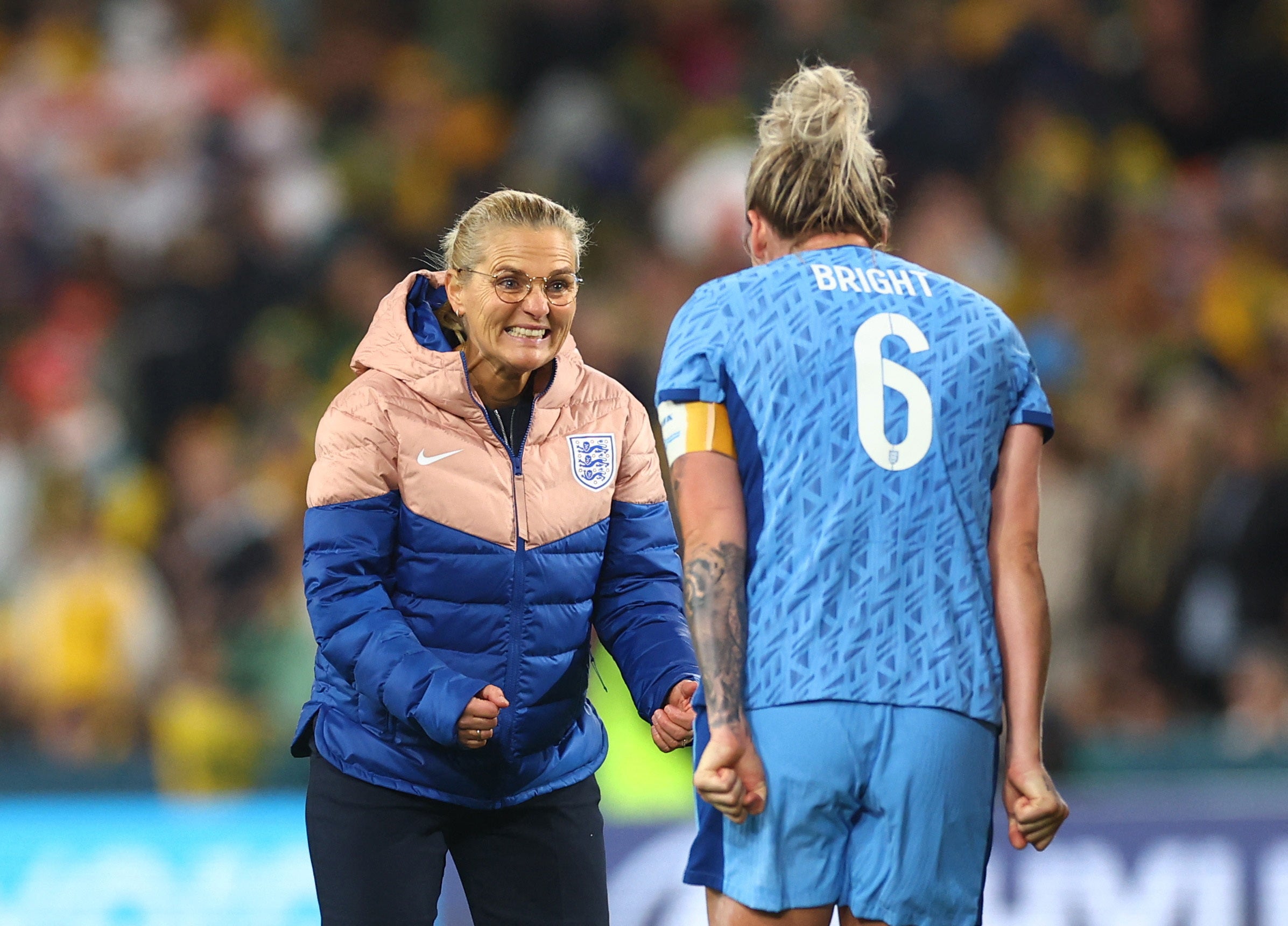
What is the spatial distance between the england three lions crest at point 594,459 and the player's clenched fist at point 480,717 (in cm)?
47

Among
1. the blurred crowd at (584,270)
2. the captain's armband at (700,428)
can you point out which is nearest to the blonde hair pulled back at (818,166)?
the captain's armband at (700,428)

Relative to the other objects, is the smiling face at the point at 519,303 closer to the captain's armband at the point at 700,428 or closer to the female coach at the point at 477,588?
the female coach at the point at 477,588

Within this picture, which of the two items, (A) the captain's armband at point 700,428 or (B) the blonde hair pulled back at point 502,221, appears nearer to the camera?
(A) the captain's armband at point 700,428

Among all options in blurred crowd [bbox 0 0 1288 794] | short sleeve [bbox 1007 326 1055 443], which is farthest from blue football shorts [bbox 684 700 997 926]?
blurred crowd [bbox 0 0 1288 794]

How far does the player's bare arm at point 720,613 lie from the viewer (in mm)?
2660

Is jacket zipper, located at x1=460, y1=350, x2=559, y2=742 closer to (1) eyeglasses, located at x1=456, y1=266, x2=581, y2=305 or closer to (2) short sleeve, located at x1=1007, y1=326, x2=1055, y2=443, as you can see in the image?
(1) eyeglasses, located at x1=456, y1=266, x2=581, y2=305

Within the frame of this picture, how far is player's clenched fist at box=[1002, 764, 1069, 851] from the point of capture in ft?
8.86

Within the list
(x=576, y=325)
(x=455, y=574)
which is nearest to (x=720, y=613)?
(x=455, y=574)

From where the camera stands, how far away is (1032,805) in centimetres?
270

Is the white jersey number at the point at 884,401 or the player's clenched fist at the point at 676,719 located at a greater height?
the white jersey number at the point at 884,401

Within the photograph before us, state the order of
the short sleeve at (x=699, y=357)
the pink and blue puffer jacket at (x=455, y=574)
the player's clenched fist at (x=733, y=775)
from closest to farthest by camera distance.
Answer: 1. the player's clenched fist at (x=733, y=775)
2. the short sleeve at (x=699, y=357)
3. the pink and blue puffer jacket at (x=455, y=574)

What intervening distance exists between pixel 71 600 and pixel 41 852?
74.3 inches

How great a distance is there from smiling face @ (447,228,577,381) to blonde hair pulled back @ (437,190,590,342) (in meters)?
0.01

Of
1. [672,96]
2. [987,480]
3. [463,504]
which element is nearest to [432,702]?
[463,504]
